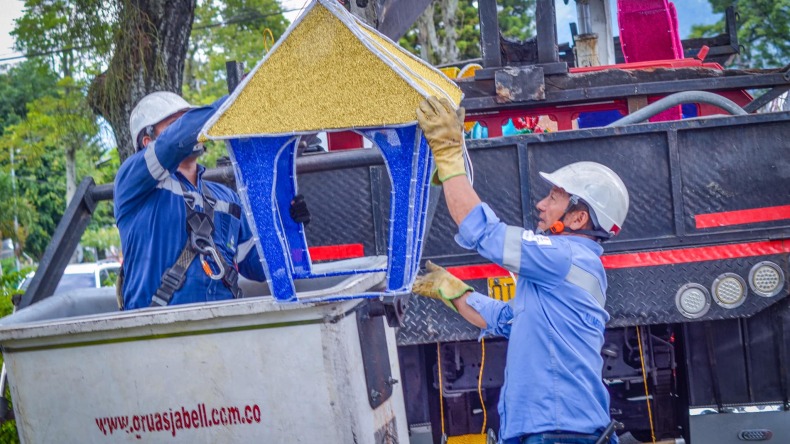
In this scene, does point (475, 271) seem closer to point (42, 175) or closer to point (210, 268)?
point (210, 268)

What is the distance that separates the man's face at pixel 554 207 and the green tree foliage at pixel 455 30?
10.3m

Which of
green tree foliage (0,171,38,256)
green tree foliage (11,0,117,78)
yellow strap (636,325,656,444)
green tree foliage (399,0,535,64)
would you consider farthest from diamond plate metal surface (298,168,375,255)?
green tree foliage (0,171,38,256)

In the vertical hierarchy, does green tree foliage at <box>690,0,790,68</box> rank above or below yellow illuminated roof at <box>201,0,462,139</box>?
above

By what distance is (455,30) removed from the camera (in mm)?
20422

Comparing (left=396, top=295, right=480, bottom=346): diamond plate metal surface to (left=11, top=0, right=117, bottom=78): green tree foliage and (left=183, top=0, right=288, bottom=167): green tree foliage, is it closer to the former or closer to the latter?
(left=11, top=0, right=117, bottom=78): green tree foliage

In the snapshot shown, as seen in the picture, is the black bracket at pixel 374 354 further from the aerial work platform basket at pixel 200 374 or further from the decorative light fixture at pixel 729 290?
the decorative light fixture at pixel 729 290

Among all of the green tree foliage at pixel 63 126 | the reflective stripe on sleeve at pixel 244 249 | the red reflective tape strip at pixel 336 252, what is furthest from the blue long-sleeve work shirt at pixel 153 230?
the green tree foliage at pixel 63 126

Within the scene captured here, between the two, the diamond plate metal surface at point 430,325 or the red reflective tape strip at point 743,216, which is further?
the diamond plate metal surface at point 430,325

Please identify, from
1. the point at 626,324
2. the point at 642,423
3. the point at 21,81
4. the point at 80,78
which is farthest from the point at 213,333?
the point at 21,81

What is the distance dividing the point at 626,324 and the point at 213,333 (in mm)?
2072

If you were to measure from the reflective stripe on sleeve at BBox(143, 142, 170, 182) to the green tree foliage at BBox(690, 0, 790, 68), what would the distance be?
23718 mm

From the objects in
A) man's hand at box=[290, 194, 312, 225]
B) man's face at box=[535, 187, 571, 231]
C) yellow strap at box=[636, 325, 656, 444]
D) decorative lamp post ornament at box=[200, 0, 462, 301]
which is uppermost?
decorative lamp post ornament at box=[200, 0, 462, 301]

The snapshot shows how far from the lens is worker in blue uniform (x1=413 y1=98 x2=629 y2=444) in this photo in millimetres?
3150

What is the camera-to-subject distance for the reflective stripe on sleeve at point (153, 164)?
3691mm
